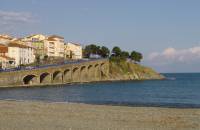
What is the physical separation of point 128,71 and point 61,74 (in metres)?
57.9

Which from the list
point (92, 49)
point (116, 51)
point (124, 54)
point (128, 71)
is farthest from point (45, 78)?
point (124, 54)

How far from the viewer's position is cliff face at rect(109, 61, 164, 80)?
167625 mm

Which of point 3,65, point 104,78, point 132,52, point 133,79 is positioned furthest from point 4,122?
point 132,52

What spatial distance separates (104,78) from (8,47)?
38.1 metres

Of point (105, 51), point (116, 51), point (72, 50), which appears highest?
point (72, 50)

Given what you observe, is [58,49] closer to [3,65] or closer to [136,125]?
[3,65]

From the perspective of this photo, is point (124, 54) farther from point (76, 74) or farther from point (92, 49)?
point (76, 74)

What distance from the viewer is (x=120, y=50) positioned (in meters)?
182

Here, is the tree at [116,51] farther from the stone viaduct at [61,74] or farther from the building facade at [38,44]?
the building facade at [38,44]

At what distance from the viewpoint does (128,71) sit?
6841 inches

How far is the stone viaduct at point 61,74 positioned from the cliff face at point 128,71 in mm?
8509

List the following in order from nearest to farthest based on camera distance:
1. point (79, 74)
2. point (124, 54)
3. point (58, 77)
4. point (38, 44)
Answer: point (58, 77)
point (79, 74)
point (38, 44)
point (124, 54)

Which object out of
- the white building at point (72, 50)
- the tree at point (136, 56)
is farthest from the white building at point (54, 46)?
the tree at point (136, 56)

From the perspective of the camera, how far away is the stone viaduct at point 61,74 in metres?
92.4
